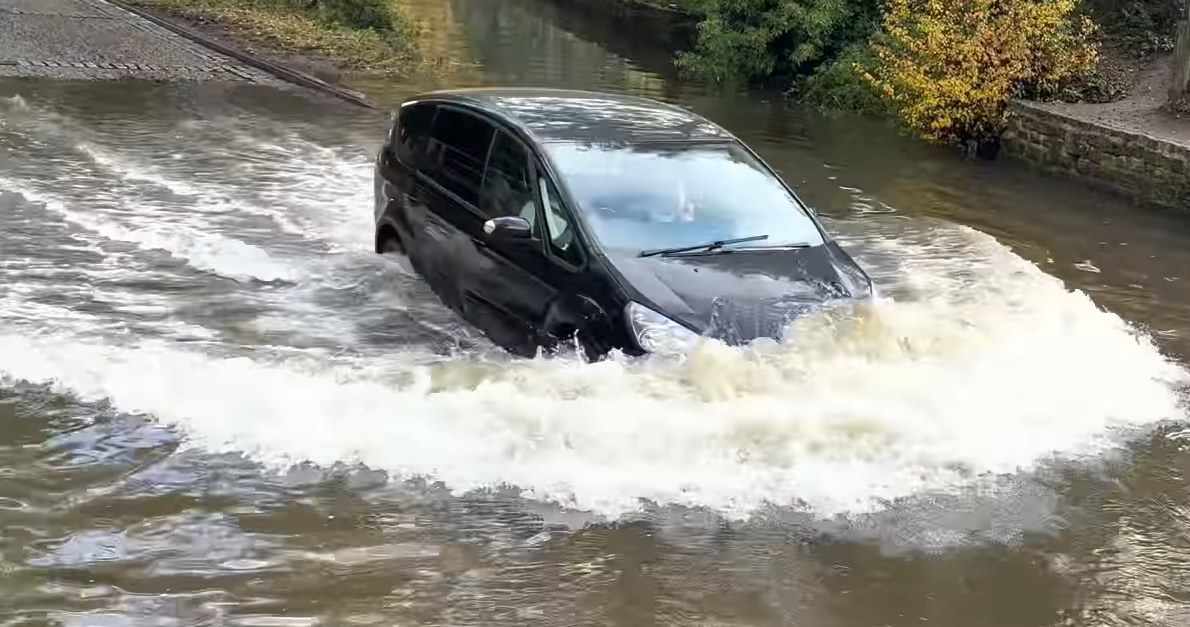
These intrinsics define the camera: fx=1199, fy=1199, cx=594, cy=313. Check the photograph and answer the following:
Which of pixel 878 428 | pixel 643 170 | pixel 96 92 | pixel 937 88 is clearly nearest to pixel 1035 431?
pixel 878 428

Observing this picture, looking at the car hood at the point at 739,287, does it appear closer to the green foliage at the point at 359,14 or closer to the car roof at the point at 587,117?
the car roof at the point at 587,117

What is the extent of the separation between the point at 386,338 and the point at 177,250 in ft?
8.70

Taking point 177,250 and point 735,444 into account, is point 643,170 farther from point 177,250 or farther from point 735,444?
point 177,250

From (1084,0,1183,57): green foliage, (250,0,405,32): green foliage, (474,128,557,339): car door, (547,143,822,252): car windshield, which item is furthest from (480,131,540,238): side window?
(250,0,405,32): green foliage

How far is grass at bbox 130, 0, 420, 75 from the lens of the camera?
21844mm

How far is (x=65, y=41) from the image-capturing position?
794 inches

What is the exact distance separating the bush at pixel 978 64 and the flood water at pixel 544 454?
5702 mm

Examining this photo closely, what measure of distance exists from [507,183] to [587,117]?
833 mm

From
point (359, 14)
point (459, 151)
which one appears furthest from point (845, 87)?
point (459, 151)

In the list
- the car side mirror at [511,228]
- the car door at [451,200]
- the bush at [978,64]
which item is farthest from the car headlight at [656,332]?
the bush at [978,64]

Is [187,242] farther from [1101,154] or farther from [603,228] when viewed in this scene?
[1101,154]

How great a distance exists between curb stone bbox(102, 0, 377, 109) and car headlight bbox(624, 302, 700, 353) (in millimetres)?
12037

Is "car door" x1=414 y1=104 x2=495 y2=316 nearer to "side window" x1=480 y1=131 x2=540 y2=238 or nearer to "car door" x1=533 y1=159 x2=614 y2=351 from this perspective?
"side window" x1=480 y1=131 x2=540 y2=238

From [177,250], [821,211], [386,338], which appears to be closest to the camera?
[386,338]
